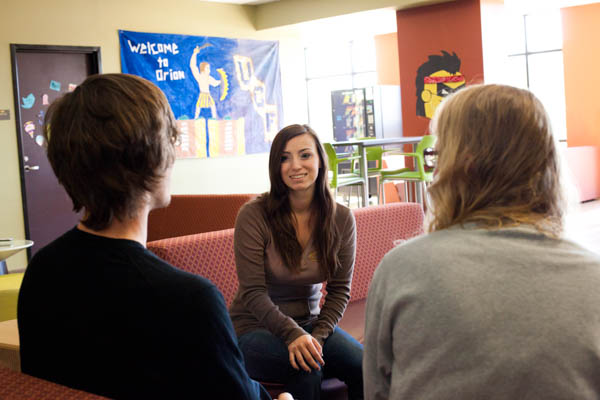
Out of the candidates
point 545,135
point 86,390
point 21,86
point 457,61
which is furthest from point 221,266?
point 457,61

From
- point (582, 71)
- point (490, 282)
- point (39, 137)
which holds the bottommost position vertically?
point (490, 282)

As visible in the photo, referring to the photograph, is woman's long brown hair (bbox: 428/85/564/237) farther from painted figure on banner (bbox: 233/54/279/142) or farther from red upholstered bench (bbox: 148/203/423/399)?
painted figure on banner (bbox: 233/54/279/142)

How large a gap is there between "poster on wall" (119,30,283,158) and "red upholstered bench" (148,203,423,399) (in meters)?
4.84

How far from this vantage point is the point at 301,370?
1.93 metres

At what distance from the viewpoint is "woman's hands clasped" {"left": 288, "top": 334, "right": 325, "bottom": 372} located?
75.1 inches

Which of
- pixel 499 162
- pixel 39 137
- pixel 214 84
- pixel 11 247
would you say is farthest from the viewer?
pixel 214 84

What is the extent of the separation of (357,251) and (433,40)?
5.48 meters

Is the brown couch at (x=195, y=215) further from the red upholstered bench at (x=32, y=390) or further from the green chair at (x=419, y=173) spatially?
the red upholstered bench at (x=32, y=390)

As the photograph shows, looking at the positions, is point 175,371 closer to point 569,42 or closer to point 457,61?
point 457,61

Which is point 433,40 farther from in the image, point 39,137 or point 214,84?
point 39,137

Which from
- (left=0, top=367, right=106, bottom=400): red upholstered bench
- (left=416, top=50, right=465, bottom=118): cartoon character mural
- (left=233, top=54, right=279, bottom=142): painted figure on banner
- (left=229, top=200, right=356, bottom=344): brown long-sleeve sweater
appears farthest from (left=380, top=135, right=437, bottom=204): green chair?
(left=0, top=367, right=106, bottom=400): red upholstered bench

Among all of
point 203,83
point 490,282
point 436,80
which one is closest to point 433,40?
point 436,80

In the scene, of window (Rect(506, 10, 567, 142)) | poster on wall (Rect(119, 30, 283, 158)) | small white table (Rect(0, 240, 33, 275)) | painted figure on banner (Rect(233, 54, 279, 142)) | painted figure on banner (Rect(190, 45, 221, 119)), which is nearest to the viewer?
small white table (Rect(0, 240, 33, 275))

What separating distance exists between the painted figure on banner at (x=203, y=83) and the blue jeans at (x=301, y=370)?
5.92m
